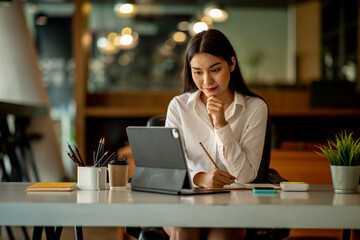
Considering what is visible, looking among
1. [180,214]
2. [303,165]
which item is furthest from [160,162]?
[303,165]

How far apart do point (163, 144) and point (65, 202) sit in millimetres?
378

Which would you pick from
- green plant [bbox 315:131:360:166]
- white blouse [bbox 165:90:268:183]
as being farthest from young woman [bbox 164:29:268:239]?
green plant [bbox 315:131:360:166]

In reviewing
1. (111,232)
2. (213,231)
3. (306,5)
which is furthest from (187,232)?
(306,5)

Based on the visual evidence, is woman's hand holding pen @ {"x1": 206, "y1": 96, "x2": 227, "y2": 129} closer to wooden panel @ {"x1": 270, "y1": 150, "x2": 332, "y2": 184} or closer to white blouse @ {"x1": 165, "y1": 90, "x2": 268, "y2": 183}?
white blouse @ {"x1": 165, "y1": 90, "x2": 268, "y2": 183}

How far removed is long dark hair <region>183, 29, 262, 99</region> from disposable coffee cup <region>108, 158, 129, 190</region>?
630 millimetres

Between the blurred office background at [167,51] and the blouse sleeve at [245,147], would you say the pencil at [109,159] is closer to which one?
the blouse sleeve at [245,147]

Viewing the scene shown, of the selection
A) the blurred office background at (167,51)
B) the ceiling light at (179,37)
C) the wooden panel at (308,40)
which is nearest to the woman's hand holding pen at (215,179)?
the blurred office background at (167,51)

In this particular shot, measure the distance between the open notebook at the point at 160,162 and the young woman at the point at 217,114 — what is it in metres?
0.26

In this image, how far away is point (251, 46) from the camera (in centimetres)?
994

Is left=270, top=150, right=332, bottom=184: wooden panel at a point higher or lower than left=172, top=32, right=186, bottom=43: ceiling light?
lower

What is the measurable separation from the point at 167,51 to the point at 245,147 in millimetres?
7569

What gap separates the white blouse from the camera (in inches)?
80.5

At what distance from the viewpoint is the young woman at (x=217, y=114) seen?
6.69 feet

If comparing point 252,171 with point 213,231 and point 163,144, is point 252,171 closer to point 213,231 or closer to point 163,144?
point 213,231
